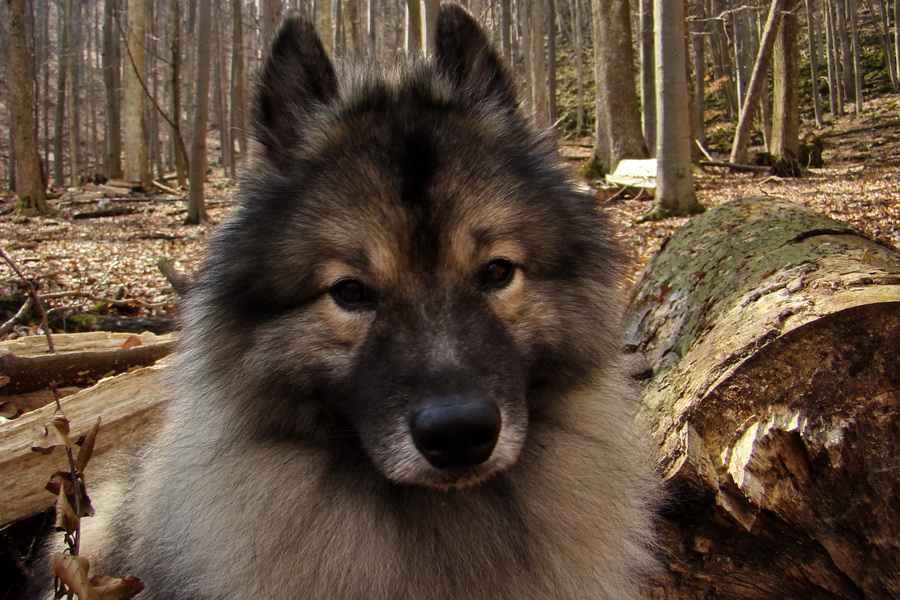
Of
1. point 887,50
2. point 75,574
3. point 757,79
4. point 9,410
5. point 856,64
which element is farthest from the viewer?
point 887,50

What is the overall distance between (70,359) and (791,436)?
3.79 m

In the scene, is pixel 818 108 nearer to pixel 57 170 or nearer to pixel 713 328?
pixel 713 328

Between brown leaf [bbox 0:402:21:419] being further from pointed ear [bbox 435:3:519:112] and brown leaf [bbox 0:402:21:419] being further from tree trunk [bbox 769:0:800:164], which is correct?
tree trunk [bbox 769:0:800:164]

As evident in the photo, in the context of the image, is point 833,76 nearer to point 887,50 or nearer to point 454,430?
point 887,50

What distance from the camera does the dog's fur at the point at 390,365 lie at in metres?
1.83

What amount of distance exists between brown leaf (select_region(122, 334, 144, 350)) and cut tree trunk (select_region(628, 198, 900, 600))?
3.38 meters

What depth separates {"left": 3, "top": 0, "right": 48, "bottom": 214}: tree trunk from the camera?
12.5 m

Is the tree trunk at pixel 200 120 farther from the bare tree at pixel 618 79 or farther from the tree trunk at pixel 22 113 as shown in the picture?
the bare tree at pixel 618 79

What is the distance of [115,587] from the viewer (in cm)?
199

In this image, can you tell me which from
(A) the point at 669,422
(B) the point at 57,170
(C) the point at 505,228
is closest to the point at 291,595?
(C) the point at 505,228

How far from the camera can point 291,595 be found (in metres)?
1.97

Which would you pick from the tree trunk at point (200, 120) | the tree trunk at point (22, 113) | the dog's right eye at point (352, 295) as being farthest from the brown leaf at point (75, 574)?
the tree trunk at point (22, 113)

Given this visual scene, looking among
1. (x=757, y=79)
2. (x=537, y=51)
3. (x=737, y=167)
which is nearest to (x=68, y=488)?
(x=737, y=167)

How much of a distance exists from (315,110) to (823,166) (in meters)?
16.0
